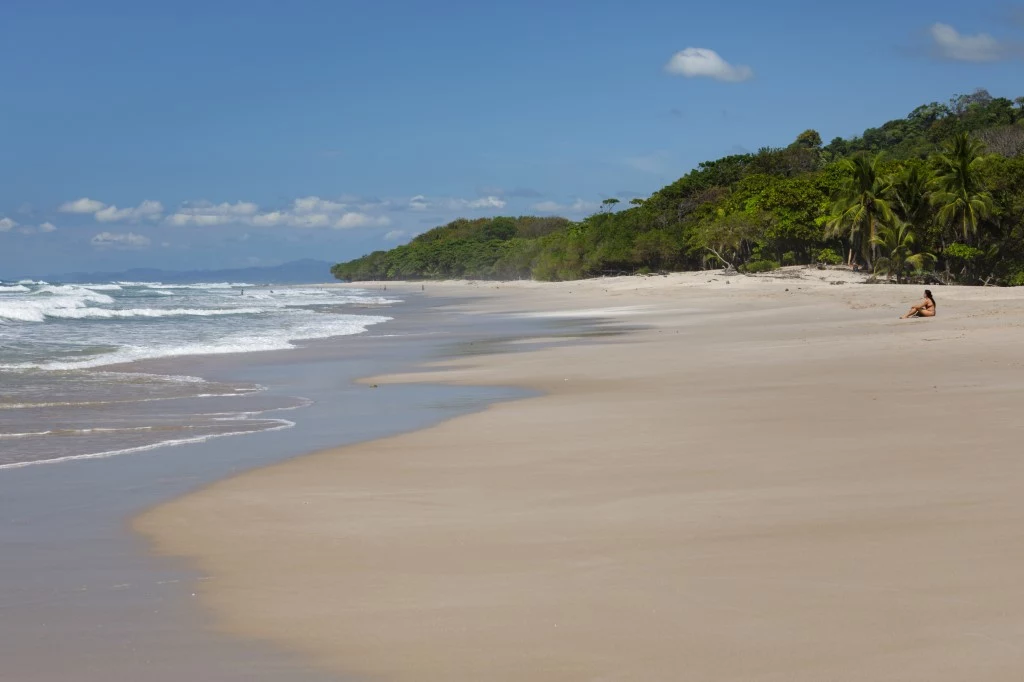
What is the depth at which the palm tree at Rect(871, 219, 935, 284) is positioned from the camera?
46.6 metres

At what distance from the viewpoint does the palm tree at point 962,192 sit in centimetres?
4372

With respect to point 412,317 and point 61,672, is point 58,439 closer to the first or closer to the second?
point 61,672

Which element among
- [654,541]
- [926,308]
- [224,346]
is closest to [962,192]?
[926,308]

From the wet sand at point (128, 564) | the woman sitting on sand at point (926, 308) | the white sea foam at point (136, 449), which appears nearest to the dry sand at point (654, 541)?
the wet sand at point (128, 564)

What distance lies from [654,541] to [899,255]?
44.7m

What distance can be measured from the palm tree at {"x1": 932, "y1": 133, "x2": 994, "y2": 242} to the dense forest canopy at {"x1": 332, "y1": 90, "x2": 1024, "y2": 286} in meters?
0.06

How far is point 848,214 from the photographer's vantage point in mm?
50812

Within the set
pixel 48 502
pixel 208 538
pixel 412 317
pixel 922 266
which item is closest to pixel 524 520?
pixel 208 538

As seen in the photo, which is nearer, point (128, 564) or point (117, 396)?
point (128, 564)

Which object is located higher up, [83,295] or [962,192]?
[962,192]

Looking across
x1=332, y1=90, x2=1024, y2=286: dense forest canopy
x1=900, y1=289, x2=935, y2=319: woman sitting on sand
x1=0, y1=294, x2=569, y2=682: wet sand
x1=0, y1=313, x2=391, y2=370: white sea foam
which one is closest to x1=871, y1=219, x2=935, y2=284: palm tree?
x1=332, y1=90, x2=1024, y2=286: dense forest canopy

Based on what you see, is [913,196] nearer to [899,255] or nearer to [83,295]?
[899,255]

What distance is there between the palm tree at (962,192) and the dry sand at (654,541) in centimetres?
3458

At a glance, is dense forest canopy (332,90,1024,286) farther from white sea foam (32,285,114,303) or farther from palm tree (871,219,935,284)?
white sea foam (32,285,114,303)
